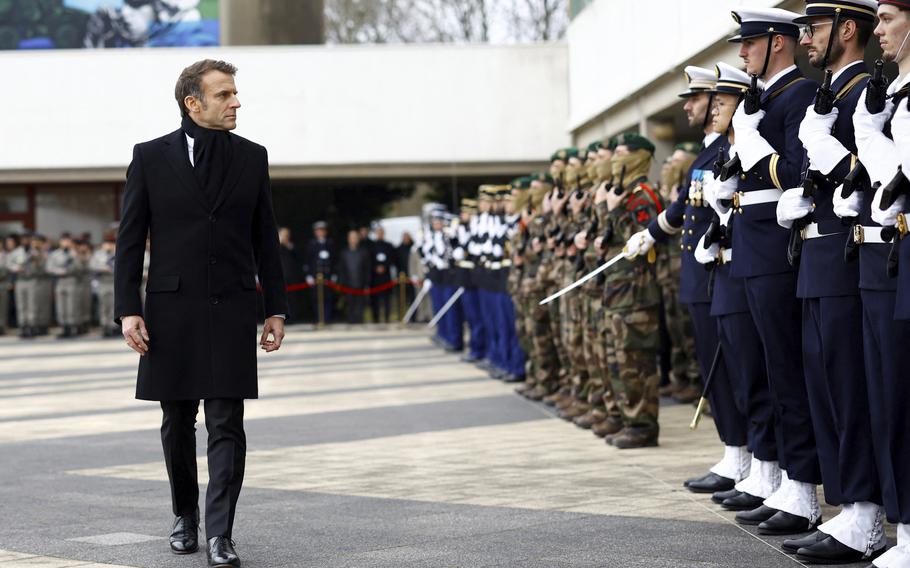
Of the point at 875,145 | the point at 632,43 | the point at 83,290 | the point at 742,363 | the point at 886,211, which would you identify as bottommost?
the point at 742,363

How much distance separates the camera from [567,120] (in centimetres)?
2661

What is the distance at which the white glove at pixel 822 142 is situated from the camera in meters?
5.26

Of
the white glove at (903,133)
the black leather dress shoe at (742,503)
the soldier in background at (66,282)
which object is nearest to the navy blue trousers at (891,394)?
the white glove at (903,133)

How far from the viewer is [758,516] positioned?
6.20 meters

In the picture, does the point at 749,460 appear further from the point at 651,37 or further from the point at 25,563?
the point at 651,37

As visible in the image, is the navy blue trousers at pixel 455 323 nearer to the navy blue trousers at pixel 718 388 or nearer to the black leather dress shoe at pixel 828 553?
the navy blue trousers at pixel 718 388

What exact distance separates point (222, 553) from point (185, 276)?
3.61 ft

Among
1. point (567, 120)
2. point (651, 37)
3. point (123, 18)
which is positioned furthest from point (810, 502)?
point (123, 18)

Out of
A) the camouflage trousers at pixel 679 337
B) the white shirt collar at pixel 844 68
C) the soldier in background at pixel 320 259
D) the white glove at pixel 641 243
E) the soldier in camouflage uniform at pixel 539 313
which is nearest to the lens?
the white shirt collar at pixel 844 68

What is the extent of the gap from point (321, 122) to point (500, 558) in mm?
22314

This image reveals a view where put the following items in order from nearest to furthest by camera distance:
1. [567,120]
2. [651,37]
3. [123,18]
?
1. [651,37]
2. [567,120]
3. [123,18]

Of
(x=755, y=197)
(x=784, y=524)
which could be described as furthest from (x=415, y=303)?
(x=784, y=524)

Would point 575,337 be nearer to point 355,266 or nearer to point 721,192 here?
point 721,192

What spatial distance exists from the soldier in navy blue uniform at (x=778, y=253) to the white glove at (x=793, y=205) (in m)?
0.38
